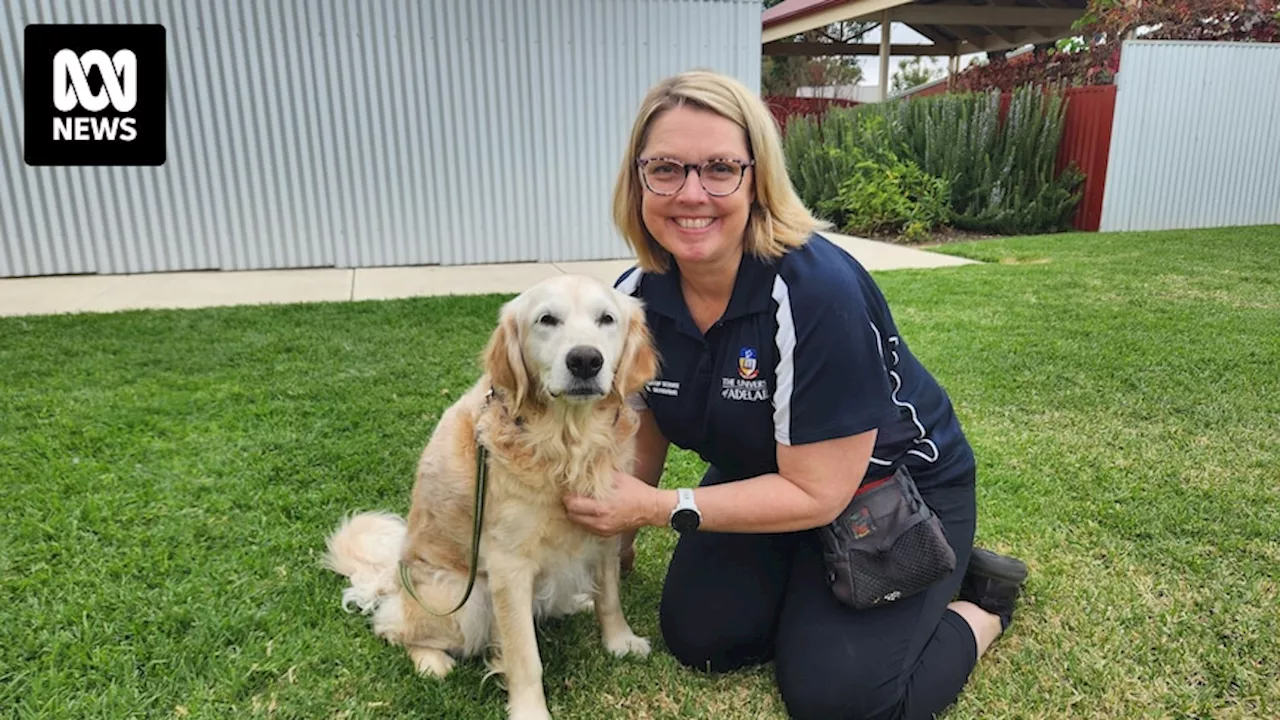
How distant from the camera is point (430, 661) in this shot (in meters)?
2.37

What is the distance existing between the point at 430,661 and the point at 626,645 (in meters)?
0.57

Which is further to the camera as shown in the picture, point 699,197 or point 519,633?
point 519,633

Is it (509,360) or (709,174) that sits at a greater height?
(709,174)

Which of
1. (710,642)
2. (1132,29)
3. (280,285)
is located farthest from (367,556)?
(1132,29)

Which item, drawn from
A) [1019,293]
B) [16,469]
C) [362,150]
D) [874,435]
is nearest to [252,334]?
[16,469]

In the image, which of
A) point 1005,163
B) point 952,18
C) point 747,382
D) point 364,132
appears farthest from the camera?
point 952,18

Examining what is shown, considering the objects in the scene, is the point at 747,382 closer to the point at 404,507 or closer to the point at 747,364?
the point at 747,364

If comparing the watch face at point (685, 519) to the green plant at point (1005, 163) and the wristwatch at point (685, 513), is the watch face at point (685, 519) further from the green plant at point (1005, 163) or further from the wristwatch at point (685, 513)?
the green plant at point (1005, 163)

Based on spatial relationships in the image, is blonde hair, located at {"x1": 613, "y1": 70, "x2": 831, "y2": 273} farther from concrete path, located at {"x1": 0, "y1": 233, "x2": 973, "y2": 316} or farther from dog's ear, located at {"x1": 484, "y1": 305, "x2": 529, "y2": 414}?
concrete path, located at {"x1": 0, "y1": 233, "x2": 973, "y2": 316}

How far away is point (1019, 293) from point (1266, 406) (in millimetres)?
2843

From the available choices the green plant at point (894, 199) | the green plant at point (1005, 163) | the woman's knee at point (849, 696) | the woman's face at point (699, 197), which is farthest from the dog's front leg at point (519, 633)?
the green plant at point (1005, 163)

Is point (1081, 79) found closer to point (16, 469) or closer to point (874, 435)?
point (874, 435)

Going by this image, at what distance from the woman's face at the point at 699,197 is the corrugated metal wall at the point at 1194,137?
10703mm

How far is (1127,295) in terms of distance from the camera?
22.1ft
